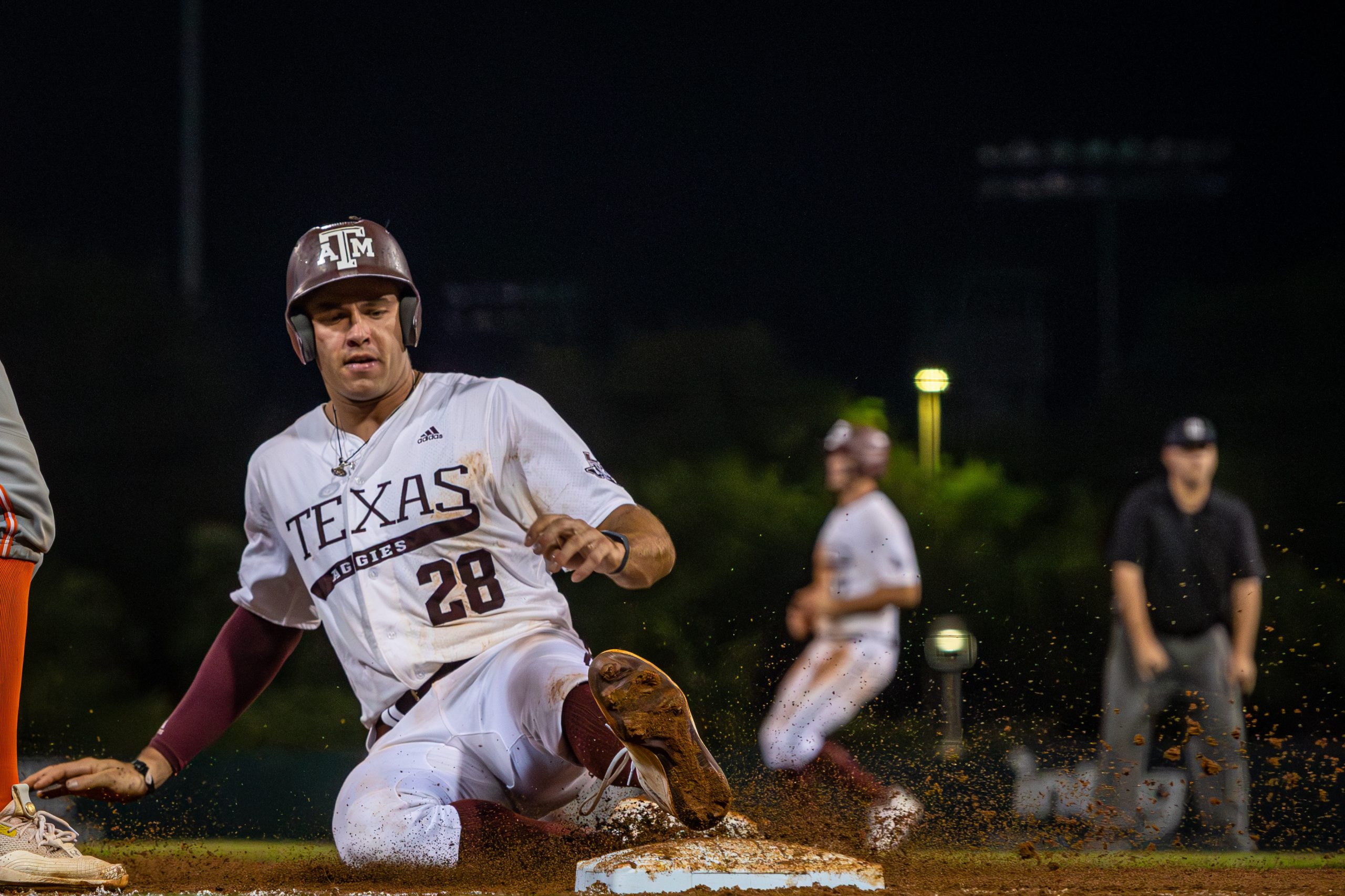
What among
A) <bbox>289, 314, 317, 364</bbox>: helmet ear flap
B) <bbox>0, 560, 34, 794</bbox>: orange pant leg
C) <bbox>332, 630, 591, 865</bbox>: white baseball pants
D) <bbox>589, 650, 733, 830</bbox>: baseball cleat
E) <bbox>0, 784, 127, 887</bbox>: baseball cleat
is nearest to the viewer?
<bbox>589, 650, 733, 830</bbox>: baseball cleat

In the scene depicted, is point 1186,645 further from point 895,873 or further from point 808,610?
point 895,873

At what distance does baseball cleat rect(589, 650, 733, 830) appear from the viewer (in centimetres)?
225

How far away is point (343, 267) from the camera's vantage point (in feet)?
10.3

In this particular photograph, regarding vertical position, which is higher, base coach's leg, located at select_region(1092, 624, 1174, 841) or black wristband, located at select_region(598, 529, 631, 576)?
black wristband, located at select_region(598, 529, 631, 576)

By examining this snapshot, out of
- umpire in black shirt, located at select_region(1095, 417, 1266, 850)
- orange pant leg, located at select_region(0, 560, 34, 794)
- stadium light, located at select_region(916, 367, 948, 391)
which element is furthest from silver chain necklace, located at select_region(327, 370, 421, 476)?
umpire in black shirt, located at select_region(1095, 417, 1266, 850)

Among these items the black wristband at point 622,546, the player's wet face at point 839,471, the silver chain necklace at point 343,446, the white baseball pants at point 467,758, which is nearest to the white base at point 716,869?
the white baseball pants at point 467,758

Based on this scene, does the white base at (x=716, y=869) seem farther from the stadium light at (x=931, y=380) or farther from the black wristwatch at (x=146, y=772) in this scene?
the stadium light at (x=931, y=380)

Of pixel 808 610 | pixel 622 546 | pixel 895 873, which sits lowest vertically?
pixel 895 873

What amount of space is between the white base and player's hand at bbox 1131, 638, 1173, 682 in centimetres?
131

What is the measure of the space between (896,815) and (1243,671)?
1.00m

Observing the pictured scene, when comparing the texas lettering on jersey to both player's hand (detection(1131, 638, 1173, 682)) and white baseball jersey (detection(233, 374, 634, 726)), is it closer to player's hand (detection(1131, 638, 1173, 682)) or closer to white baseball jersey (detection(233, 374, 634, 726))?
white baseball jersey (detection(233, 374, 634, 726))

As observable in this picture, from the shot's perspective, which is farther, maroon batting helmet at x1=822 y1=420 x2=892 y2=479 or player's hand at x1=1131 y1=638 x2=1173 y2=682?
maroon batting helmet at x1=822 y1=420 x2=892 y2=479

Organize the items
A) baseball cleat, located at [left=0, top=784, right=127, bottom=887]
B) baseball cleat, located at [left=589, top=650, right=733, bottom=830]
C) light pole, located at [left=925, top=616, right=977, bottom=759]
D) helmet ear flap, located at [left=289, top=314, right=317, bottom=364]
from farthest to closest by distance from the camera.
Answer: light pole, located at [left=925, top=616, right=977, bottom=759] → helmet ear flap, located at [left=289, top=314, right=317, bottom=364] → baseball cleat, located at [left=0, top=784, right=127, bottom=887] → baseball cleat, located at [left=589, top=650, right=733, bottom=830]

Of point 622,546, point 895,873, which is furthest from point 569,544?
point 895,873
